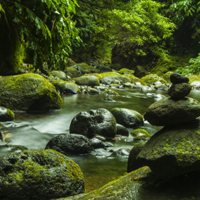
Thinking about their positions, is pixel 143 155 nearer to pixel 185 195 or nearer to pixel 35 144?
pixel 185 195

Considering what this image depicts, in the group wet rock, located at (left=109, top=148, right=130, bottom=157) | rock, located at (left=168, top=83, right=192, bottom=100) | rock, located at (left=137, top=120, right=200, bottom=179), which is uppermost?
rock, located at (left=168, top=83, right=192, bottom=100)

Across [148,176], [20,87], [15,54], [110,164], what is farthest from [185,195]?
[20,87]

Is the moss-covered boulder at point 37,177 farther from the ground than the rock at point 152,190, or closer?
closer

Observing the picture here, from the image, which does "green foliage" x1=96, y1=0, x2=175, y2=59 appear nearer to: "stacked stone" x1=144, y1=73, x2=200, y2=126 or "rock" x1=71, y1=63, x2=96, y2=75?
"rock" x1=71, y1=63, x2=96, y2=75

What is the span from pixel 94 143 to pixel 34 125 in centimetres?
242

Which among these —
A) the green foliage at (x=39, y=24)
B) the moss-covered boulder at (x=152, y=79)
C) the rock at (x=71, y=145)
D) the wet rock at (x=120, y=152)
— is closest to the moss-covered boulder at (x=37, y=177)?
the rock at (x=71, y=145)

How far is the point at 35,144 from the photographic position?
208 inches

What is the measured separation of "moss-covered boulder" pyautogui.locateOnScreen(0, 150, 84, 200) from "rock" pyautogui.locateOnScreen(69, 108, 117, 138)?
285 centimetres

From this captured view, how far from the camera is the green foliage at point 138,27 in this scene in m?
24.6

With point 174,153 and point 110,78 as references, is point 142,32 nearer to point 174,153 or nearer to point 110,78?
point 110,78

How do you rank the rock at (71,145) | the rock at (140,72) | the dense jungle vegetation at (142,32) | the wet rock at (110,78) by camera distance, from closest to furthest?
the rock at (71,145) → the wet rock at (110,78) → the dense jungle vegetation at (142,32) → the rock at (140,72)

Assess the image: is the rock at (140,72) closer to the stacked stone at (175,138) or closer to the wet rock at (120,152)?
the wet rock at (120,152)

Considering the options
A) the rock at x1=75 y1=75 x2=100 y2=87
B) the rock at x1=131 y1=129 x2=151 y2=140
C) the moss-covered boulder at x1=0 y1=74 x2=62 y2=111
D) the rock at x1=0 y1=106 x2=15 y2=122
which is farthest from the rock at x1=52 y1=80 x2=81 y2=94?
the rock at x1=131 y1=129 x2=151 y2=140

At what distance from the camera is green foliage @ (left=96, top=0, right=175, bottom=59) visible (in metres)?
24.6
